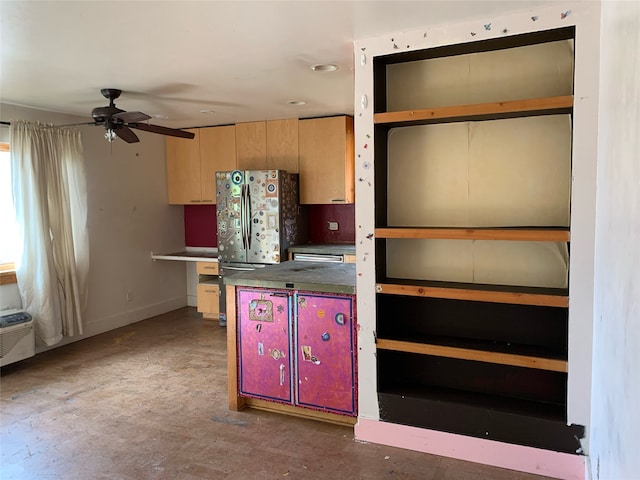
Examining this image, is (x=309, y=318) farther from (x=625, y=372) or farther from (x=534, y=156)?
(x=625, y=372)

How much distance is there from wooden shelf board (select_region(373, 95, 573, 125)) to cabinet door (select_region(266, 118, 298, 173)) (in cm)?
273

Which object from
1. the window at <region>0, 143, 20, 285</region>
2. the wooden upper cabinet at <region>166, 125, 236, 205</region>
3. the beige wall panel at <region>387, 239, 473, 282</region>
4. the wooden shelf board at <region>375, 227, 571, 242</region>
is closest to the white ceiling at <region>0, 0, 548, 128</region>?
the window at <region>0, 143, 20, 285</region>

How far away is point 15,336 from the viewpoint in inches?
159

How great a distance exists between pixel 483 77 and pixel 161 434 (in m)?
2.83

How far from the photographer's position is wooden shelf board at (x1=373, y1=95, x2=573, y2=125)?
7.52 feet

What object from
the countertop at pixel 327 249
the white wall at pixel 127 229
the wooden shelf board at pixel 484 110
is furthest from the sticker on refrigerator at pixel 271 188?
the wooden shelf board at pixel 484 110

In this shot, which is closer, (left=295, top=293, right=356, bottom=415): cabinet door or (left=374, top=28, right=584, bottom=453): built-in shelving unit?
(left=374, top=28, right=584, bottom=453): built-in shelving unit

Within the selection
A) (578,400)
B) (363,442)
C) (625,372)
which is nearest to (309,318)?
(363,442)

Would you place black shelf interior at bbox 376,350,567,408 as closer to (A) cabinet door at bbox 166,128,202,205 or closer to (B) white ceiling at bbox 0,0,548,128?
(B) white ceiling at bbox 0,0,548,128

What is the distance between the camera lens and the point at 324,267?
3514 millimetres

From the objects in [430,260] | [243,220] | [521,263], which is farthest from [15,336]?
[521,263]

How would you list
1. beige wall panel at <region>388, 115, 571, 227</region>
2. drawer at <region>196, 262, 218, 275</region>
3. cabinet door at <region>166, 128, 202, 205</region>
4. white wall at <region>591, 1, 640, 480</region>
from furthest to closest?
1. cabinet door at <region>166, 128, 202, 205</region>
2. drawer at <region>196, 262, 218, 275</region>
3. beige wall panel at <region>388, 115, 571, 227</region>
4. white wall at <region>591, 1, 640, 480</region>

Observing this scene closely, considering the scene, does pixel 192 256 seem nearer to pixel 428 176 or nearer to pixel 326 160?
pixel 326 160

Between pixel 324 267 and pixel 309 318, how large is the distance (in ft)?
2.07
